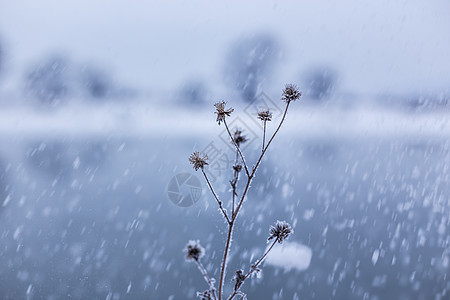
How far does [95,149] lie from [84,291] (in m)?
8.65

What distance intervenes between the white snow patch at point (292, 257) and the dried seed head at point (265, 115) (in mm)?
5291

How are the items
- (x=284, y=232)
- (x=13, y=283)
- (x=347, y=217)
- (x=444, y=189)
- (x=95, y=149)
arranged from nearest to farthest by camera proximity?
(x=284, y=232), (x=13, y=283), (x=347, y=217), (x=444, y=189), (x=95, y=149)

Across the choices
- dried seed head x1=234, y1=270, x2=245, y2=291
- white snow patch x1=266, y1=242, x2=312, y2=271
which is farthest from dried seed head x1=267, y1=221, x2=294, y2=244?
white snow patch x1=266, y1=242, x2=312, y2=271

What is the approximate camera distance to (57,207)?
775 cm

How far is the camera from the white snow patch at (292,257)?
6293mm

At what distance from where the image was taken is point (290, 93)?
1.35 meters

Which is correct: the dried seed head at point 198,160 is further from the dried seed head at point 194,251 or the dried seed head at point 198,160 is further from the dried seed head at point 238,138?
the dried seed head at point 194,251

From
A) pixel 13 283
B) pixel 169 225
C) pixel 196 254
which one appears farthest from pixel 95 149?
pixel 196 254

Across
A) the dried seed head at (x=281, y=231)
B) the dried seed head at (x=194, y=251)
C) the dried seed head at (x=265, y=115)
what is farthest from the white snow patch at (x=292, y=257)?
the dried seed head at (x=194, y=251)

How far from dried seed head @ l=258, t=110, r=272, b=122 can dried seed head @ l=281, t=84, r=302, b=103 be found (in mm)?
88

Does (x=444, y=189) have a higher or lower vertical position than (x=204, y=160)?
higher

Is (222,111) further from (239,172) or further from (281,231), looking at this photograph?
(281,231)

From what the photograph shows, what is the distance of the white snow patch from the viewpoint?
629 cm

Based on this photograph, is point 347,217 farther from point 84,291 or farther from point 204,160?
point 204,160
